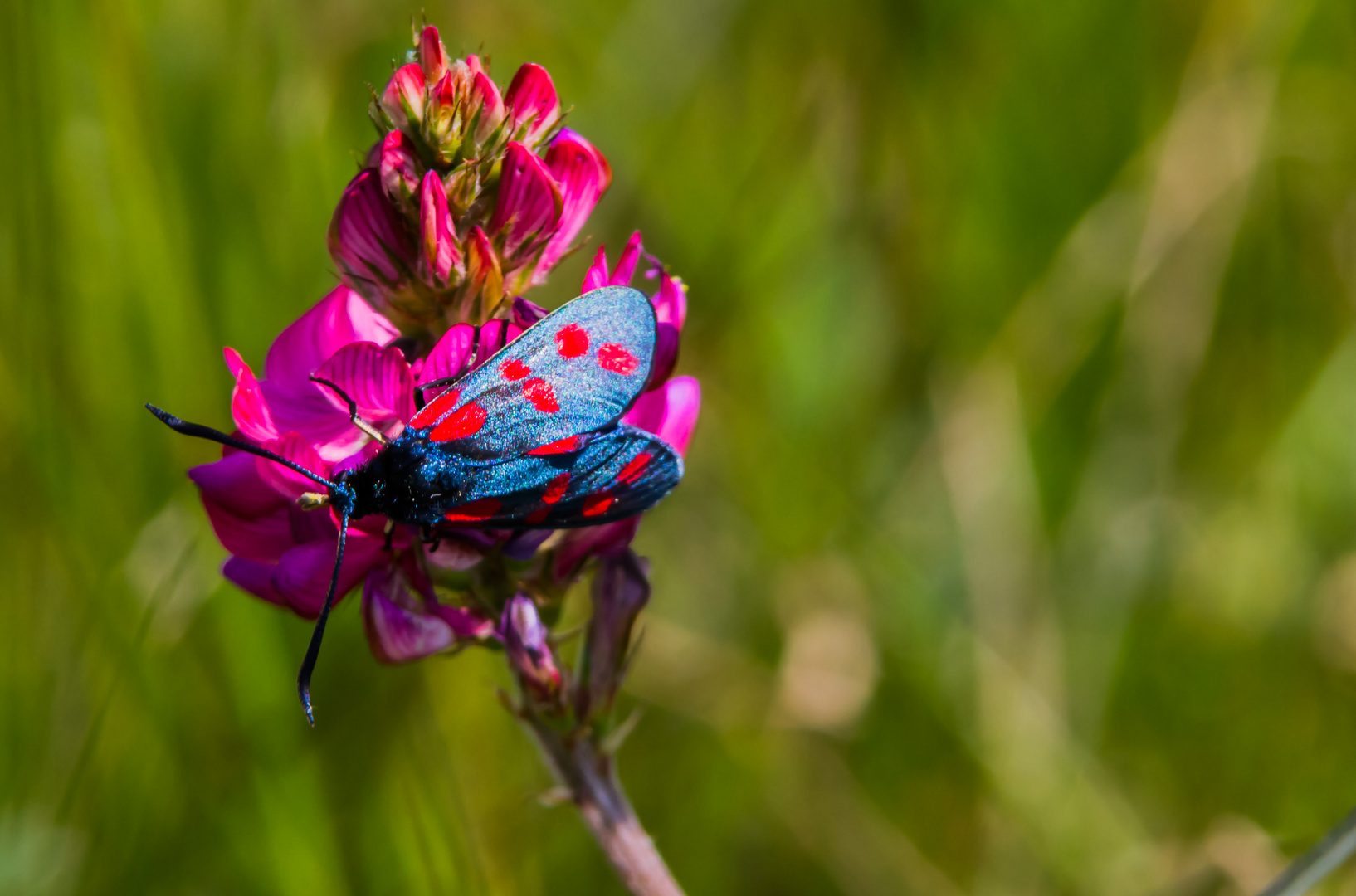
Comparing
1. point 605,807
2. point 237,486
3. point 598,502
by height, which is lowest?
point 605,807

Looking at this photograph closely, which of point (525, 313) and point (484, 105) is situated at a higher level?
point (484, 105)

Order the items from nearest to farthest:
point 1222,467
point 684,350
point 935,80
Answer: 1. point 684,350
2. point 1222,467
3. point 935,80

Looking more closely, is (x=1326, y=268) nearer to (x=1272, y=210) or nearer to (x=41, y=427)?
(x=1272, y=210)

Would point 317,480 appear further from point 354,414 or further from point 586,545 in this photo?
point 586,545

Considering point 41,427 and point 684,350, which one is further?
point 684,350

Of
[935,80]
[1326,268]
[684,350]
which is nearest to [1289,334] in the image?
[1326,268]

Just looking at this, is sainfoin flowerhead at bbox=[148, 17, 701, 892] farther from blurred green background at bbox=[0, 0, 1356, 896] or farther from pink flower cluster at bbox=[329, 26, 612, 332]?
blurred green background at bbox=[0, 0, 1356, 896]

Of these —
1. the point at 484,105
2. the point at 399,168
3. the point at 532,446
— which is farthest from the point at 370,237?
the point at 532,446
